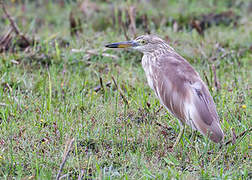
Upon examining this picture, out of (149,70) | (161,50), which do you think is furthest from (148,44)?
(149,70)

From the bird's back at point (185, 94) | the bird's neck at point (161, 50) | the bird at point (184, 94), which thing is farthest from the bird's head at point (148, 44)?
the bird's back at point (185, 94)

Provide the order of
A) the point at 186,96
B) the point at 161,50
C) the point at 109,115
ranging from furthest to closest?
the point at 161,50, the point at 109,115, the point at 186,96

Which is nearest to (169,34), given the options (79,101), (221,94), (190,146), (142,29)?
(142,29)

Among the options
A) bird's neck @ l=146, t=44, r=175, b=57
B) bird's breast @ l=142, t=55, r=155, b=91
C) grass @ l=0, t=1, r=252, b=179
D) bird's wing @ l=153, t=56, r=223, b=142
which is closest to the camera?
grass @ l=0, t=1, r=252, b=179

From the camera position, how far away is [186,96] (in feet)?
12.7

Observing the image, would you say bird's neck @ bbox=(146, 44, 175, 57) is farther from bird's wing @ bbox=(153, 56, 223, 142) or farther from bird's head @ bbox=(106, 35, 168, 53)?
bird's wing @ bbox=(153, 56, 223, 142)

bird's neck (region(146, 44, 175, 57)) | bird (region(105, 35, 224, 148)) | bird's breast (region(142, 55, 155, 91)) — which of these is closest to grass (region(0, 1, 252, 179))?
bird (region(105, 35, 224, 148))

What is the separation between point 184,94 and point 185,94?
0.4 inches

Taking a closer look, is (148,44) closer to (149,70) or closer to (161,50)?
(161,50)

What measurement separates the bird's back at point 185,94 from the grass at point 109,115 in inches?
6.3

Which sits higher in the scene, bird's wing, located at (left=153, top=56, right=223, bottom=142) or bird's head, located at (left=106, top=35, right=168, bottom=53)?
bird's head, located at (left=106, top=35, right=168, bottom=53)

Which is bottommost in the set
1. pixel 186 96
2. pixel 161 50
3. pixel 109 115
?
pixel 109 115

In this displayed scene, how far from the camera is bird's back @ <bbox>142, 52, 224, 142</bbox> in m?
3.67

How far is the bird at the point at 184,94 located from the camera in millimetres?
3666
